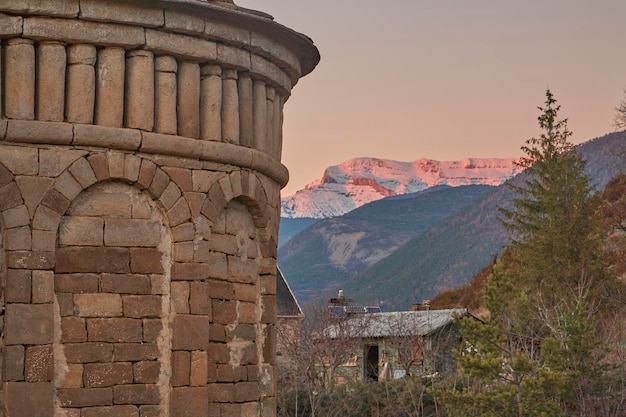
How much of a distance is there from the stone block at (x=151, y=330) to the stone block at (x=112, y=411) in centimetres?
66

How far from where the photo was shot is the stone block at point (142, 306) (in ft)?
38.2

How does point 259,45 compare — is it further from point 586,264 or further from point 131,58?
point 586,264

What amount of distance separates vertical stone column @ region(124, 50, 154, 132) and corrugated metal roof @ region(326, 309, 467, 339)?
121 feet

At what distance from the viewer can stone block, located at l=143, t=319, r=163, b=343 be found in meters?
11.7

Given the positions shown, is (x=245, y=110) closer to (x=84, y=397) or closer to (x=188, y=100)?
(x=188, y=100)

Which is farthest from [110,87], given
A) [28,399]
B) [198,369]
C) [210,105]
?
[28,399]

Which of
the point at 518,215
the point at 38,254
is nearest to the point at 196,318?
the point at 38,254

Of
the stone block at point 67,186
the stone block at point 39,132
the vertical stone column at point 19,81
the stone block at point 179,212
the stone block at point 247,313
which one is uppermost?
the vertical stone column at point 19,81

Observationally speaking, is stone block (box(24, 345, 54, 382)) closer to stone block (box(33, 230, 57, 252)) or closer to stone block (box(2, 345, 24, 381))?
stone block (box(2, 345, 24, 381))

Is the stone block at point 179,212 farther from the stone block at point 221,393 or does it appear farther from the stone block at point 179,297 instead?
the stone block at point 221,393

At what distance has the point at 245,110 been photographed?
1282cm

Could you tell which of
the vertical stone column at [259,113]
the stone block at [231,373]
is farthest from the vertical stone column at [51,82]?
the stone block at [231,373]

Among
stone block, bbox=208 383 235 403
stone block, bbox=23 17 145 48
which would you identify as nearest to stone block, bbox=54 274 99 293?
stone block, bbox=208 383 235 403

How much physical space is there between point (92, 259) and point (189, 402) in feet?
5.51
